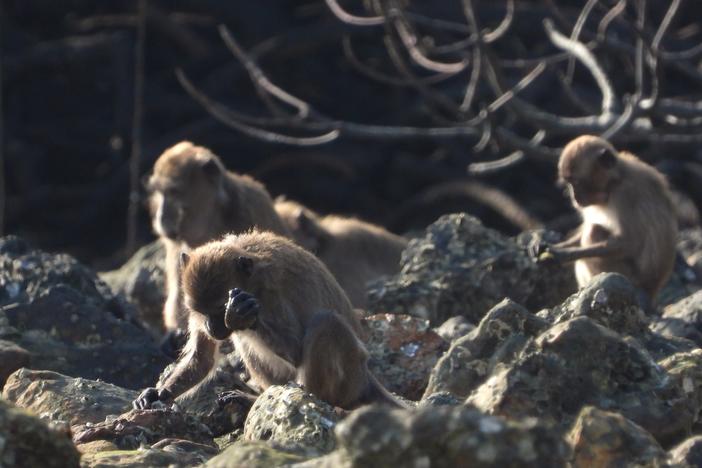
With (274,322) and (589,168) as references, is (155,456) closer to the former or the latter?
(274,322)

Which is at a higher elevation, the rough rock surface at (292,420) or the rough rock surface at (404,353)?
the rough rock surface at (292,420)

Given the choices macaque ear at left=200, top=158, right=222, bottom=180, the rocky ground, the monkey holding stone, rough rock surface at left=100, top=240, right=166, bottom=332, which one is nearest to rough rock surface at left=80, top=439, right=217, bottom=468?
the rocky ground

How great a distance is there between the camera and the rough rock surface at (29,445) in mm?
4395

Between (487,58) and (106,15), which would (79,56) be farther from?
(487,58)

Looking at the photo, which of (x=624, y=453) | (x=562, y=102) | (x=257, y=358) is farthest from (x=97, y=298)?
(x=562, y=102)

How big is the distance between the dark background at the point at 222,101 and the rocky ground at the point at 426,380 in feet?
19.5

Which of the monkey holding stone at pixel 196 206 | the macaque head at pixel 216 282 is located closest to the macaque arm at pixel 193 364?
the macaque head at pixel 216 282

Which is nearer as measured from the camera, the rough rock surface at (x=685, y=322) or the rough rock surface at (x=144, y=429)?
the rough rock surface at (x=144, y=429)

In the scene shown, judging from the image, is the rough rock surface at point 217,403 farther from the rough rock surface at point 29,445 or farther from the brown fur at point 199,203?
the brown fur at point 199,203

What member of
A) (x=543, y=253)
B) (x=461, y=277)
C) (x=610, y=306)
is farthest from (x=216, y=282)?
(x=543, y=253)

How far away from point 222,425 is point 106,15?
10.4 metres

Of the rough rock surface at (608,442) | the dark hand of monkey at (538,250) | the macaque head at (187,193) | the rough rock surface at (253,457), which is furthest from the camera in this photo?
the macaque head at (187,193)

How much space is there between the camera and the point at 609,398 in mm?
5406

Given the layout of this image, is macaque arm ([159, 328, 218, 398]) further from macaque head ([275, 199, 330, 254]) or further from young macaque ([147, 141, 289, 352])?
macaque head ([275, 199, 330, 254])
